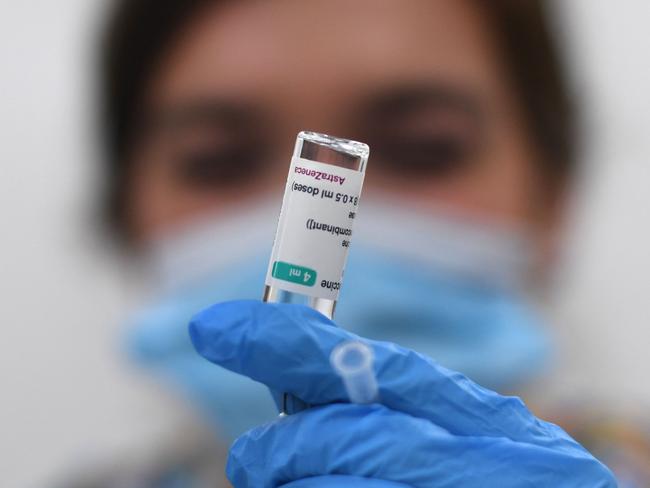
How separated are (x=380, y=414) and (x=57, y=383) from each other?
1.05m

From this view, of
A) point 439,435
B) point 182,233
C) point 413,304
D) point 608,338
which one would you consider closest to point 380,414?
point 439,435

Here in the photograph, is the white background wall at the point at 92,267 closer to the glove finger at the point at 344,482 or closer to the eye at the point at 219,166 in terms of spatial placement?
the eye at the point at 219,166

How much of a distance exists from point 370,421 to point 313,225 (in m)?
0.18

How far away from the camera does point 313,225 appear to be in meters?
0.65

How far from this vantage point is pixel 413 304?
4.59 ft

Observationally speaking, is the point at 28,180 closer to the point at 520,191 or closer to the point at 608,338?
the point at 520,191

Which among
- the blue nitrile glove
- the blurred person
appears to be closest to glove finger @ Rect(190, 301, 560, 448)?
the blue nitrile glove

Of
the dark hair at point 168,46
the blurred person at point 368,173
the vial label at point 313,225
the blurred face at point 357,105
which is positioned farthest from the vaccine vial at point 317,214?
the dark hair at point 168,46

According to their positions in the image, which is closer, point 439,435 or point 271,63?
point 439,435

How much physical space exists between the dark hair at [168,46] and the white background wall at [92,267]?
5 cm

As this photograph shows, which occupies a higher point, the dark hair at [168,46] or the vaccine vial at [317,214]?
the dark hair at [168,46]

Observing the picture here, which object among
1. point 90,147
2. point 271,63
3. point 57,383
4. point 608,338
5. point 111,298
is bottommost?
point 57,383

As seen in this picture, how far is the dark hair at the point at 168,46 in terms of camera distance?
1557 millimetres

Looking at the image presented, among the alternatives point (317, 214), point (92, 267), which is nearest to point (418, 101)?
Result: point (92, 267)
